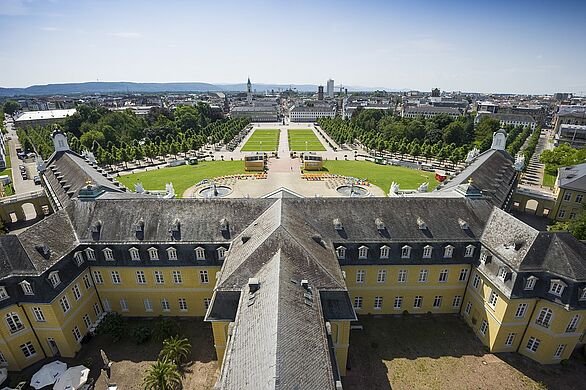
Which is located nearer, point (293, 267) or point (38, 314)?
point (293, 267)

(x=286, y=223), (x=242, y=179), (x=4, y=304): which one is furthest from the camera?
(x=242, y=179)

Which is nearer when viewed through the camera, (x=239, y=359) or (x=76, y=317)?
(x=239, y=359)

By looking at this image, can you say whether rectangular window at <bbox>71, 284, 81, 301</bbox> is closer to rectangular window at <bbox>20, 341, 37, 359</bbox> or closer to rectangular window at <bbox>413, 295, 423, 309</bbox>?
rectangular window at <bbox>20, 341, 37, 359</bbox>

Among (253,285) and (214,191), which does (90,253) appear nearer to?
(253,285)

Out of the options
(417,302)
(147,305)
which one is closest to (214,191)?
(147,305)

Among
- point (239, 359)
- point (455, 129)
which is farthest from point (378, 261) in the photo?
point (455, 129)

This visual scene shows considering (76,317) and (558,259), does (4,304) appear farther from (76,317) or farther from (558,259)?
(558,259)

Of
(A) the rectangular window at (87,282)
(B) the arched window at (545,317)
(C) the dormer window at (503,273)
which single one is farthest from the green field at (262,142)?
(B) the arched window at (545,317)
